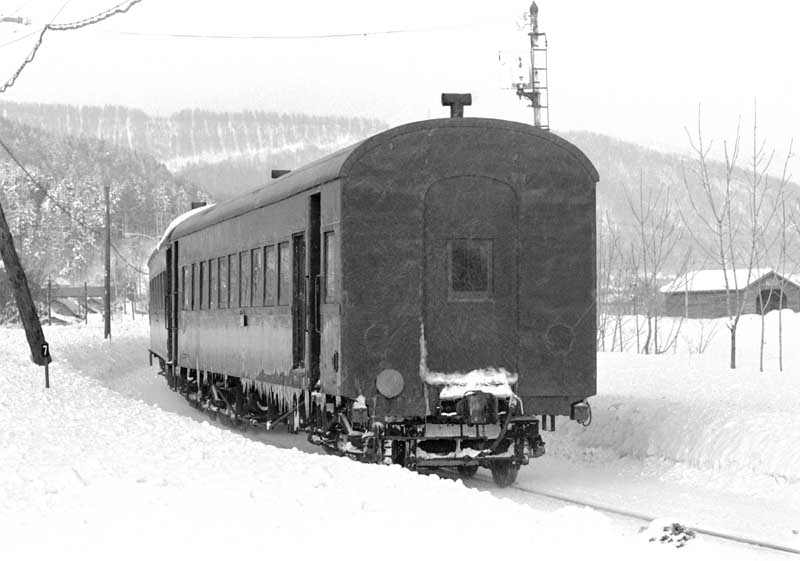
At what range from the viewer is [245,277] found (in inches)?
637

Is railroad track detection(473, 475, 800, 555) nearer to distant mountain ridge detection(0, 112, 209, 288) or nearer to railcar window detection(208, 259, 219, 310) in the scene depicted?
railcar window detection(208, 259, 219, 310)

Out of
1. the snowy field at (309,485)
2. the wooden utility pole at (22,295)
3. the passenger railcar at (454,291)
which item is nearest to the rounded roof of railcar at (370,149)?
the passenger railcar at (454,291)

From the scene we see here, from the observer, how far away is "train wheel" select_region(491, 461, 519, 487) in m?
12.3

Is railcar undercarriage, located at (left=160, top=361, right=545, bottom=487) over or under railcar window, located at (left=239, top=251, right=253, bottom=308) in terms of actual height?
under

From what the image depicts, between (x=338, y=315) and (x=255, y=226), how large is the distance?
162 inches

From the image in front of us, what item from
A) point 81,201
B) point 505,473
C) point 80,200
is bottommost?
point 505,473

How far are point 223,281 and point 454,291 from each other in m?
6.66

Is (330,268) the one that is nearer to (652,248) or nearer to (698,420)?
(698,420)

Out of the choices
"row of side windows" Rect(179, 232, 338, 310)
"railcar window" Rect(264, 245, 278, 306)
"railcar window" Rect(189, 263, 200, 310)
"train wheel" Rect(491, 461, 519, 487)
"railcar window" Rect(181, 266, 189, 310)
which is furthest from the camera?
"railcar window" Rect(181, 266, 189, 310)

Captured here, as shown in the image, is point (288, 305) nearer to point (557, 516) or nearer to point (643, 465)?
point (643, 465)

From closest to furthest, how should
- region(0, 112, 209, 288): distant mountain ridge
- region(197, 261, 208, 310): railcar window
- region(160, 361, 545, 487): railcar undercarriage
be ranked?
region(160, 361, 545, 487): railcar undercarriage < region(197, 261, 208, 310): railcar window < region(0, 112, 209, 288): distant mountain ridge

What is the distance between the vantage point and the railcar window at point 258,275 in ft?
49.5

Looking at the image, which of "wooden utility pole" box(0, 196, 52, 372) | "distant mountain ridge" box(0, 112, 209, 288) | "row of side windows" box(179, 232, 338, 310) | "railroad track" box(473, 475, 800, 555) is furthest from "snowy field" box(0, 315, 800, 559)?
"distant mountain ridge" box(0, 112, 209, 288)

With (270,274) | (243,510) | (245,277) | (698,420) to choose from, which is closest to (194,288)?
(245,277)
